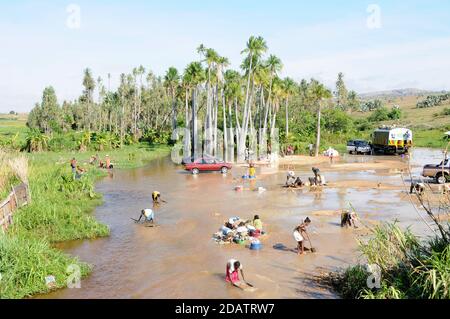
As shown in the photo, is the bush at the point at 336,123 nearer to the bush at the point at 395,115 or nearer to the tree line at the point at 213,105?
the tree line at the point at 213,105

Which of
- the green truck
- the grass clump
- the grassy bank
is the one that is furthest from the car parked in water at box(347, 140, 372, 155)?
the grass clump

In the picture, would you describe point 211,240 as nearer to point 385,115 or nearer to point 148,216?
point 148,216

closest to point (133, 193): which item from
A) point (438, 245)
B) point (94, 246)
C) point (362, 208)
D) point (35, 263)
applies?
point (94, 246)

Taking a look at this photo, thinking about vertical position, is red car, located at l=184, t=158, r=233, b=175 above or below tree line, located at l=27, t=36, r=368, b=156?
below

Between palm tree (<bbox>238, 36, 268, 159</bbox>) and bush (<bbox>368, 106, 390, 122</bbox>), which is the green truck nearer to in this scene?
palm tree (<bbox>238, 36, 268, 159</bbox>)

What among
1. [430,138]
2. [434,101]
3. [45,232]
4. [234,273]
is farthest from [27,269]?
[434,101]

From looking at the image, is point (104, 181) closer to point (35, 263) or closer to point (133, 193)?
point (133, 193)
